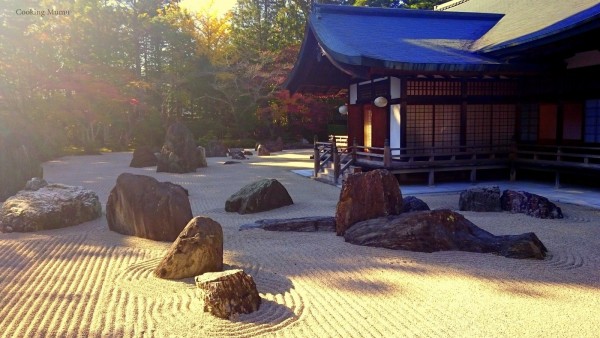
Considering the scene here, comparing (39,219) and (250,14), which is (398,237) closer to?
(39,219)

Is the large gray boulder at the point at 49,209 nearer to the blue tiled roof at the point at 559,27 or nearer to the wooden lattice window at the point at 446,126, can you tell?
the wooden lattice window at the point at 446,126

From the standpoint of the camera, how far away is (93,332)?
12.2 feet

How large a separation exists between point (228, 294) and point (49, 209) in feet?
17.2

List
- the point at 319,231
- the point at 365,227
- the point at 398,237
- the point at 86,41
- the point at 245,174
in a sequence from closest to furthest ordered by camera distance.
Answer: the point at 398,237 → the point at 365,227 → the point at 319,231 → the point at 245,174 → the point at 86,41

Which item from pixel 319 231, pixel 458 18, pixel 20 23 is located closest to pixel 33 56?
pixel 20 23

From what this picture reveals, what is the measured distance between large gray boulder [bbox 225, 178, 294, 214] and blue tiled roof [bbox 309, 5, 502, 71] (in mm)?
3706

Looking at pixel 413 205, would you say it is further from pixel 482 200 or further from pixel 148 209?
pixel 148 209

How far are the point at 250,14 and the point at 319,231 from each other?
30.6 meters

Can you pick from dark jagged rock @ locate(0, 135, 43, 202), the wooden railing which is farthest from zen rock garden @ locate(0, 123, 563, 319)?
the wooden railing

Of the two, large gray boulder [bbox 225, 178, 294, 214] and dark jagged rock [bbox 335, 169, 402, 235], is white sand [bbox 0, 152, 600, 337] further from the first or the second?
large gray boulder [bbox 225, 178, 294, 214]

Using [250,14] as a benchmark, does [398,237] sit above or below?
below

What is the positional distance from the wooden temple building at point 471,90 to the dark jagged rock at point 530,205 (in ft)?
10.0

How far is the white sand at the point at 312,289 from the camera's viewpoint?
3.88 m

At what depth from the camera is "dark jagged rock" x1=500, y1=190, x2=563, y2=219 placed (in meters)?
8.44
